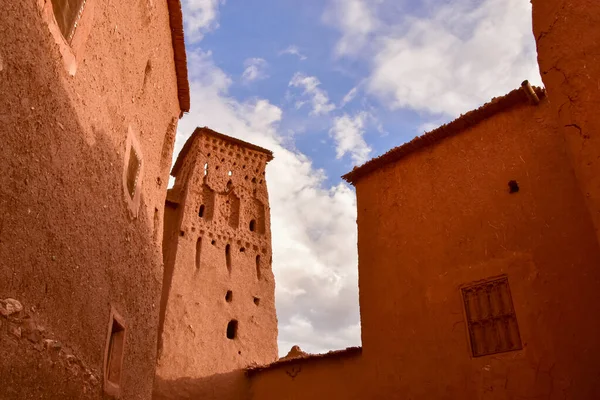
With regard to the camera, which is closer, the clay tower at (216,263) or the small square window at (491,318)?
the small square window at (491,318)

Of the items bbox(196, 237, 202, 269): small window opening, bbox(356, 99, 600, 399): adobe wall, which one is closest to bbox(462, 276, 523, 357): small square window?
bbox(356, 99, 600, 399): adobe wall

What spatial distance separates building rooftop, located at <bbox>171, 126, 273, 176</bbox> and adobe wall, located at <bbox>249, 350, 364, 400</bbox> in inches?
349

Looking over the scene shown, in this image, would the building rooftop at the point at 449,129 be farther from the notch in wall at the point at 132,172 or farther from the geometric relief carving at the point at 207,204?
the geometric relief carving at the point at 207,204

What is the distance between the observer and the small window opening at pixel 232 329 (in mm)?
16169

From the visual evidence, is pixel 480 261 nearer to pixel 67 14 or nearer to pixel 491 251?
pixel 491 251

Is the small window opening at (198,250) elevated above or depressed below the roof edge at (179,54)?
below

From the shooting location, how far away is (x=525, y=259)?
335 inches

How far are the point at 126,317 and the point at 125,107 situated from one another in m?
2.63

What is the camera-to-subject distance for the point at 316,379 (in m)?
11.7

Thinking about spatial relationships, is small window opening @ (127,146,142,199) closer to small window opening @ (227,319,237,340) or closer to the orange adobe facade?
the orange adobe facade

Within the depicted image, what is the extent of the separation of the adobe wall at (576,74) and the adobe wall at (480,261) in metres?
2.81

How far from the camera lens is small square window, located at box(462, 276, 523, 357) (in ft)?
27.2

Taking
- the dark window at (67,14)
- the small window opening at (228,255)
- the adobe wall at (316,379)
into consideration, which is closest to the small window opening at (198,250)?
the small window opening at (228,255)

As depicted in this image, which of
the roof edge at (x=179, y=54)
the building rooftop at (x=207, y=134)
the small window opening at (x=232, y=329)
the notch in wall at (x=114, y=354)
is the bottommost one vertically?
the notch in wall at (x=114, y=354)
